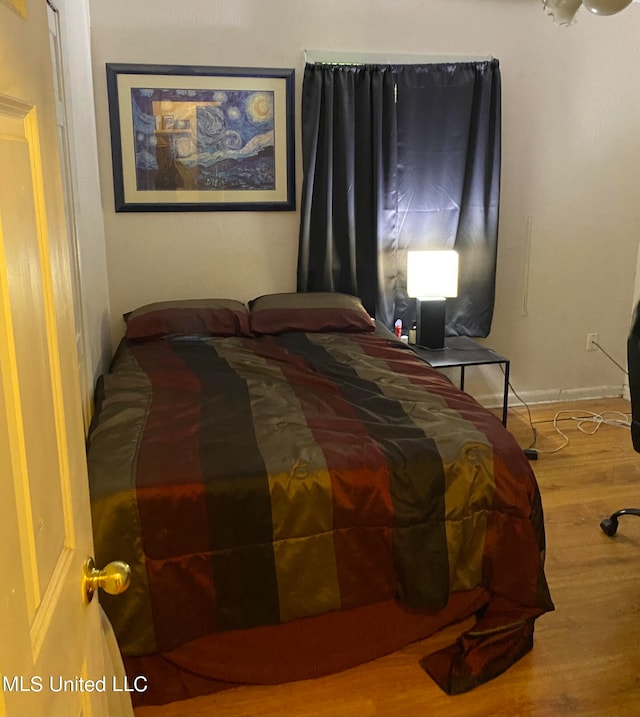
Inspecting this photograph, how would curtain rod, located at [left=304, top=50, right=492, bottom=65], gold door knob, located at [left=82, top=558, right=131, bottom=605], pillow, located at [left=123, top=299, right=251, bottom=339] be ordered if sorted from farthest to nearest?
1. curtain rod, located at [left=304, top=50, right=492, bottom=65]
2. pillow, located at [left=123, top=299, right=251, bottom=339]
3. gold door knob, located at [left=82, top=558, right=131, bottom=605]

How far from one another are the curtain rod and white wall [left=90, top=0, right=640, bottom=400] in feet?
0.11

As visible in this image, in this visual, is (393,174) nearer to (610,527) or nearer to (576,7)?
(576,7)

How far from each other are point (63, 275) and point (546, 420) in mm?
3551

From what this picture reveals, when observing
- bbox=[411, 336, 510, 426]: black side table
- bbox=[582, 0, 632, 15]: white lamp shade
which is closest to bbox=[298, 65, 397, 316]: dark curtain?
bbox=[411, 336, 510, 426]: black side table

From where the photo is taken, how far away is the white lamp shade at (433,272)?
144 inches

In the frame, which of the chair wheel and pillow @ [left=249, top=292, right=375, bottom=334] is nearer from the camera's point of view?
the chair wheel

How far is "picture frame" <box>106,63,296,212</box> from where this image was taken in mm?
3490

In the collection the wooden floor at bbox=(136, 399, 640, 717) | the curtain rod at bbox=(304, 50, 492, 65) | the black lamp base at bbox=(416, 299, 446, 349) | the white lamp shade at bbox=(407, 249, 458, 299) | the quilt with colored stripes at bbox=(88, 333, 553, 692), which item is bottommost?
the wooden floor at bbox=(136, 399, 640, 717)

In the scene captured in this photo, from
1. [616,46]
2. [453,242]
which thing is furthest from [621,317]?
[616,46]

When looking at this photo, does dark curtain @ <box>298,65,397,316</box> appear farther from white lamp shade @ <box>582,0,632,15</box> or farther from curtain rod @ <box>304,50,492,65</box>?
white lamp shade @ <box>582,0,632,15</box>

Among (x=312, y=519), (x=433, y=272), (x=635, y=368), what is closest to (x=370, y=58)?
(x=433, y=272)

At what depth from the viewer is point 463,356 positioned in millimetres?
3605
